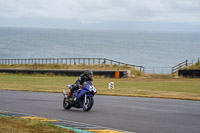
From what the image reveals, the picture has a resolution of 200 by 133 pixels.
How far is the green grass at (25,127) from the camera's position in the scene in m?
9.12

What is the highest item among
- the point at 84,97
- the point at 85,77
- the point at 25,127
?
the point at 85,77

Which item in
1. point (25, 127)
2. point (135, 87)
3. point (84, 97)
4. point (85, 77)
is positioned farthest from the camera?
point (135, 87)

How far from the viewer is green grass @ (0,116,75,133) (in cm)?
912

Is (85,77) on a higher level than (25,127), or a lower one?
higher

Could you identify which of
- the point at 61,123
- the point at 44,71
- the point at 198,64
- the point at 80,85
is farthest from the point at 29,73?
the point at 61,123

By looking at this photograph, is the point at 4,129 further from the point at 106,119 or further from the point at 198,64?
the point at 198,64

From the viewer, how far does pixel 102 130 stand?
31.8ft

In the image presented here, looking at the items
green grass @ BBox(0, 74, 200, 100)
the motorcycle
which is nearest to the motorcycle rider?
the motorcycle

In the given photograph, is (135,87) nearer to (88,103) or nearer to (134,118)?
(88,103)

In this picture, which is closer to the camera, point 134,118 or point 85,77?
point 134,118

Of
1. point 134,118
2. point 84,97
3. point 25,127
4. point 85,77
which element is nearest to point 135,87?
point 84,97

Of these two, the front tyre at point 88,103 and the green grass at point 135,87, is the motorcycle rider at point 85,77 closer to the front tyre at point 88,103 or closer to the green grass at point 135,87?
the front tyre at point 88,103

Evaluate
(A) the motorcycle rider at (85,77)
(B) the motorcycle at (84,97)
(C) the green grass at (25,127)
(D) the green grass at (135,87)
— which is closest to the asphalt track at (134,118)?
(B) the motorcycle at (84,97)

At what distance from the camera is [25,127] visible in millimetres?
9742
